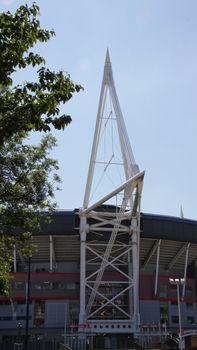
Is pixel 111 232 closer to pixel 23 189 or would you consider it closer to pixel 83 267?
pixel 83 267

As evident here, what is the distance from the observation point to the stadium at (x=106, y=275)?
56062 mm

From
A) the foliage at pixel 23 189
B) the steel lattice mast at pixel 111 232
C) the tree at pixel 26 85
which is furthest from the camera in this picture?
the steel lattice mast at pixel 111 232

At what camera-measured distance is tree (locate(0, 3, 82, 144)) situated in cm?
919

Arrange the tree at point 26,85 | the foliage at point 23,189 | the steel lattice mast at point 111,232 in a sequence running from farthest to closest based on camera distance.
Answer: the steel lattice mast at point 111,232
the foliage at point 23,189
the tree at point 26,85

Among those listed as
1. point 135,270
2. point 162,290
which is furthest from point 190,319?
point 135,270

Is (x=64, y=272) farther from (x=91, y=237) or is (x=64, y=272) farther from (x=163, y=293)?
(x=163, y=293)

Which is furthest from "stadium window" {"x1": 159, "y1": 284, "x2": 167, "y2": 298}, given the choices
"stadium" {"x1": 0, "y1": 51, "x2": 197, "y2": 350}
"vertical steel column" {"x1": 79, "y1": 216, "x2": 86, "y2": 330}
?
"vertical steel column" {"x1": 79, "y1": 216, "x2": 86, "y2": 330}

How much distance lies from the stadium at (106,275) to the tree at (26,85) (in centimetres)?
4128

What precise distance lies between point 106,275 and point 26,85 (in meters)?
59.3

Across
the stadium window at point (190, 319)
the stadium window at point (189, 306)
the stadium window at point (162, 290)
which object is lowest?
the stadium window at point (190, 319)

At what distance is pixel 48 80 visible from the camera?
32.2ft

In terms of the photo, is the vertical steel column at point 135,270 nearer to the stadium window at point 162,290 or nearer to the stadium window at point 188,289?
the stadium window at point 162,290

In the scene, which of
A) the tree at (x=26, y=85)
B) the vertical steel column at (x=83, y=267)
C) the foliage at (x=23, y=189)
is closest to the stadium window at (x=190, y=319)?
the vertical steel column at (x=83, y=267)

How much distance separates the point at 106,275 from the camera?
217ft
